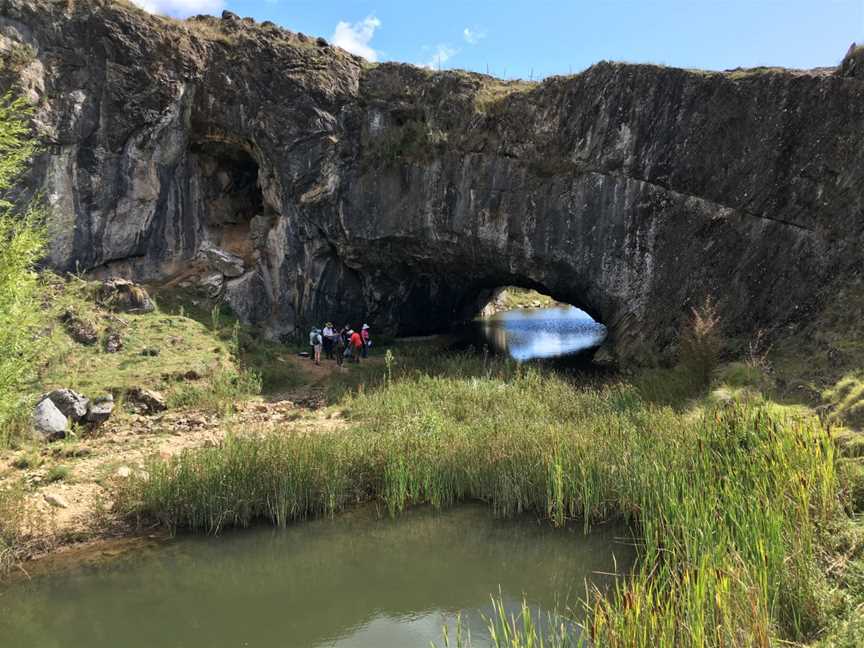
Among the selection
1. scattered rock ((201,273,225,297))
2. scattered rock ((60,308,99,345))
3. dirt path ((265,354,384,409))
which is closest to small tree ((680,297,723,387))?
dirt path ((265,354,384,409))

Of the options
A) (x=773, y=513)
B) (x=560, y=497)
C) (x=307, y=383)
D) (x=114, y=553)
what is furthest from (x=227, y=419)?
(x=773, y=513)

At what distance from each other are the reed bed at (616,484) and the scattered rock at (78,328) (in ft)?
31.8

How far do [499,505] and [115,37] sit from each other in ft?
71.1

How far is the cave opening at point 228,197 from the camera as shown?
A: 24431 millimetres

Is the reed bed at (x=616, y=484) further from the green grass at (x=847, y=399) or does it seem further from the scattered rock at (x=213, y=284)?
the scattered rock at (x=213, y=284)

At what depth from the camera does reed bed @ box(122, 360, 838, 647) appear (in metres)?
5.30

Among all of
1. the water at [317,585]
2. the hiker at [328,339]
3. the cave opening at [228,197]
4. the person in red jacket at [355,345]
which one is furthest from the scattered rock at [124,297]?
the water at [317,585]

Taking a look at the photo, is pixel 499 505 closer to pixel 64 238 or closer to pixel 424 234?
pixel 424 234

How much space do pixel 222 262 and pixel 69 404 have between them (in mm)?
11045

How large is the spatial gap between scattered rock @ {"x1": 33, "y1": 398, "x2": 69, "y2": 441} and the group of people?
29.5ft

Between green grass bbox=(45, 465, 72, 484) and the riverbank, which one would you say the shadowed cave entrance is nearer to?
the riverbank

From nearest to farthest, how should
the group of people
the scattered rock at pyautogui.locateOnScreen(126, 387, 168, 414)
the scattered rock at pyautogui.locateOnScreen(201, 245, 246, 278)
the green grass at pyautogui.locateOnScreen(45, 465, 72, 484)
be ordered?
the green grass at pyautogui.locateOnScreen(45, 465, 72, 484) < the scattered rock at pyautogui.locateOnScreen(126, 387, 168, 414) < the group of people < the scattered rock at pyautogui.locateOnScreen(201, 245, 246, 278)

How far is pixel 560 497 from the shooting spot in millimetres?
9031

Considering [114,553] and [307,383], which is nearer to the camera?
[114,553]
